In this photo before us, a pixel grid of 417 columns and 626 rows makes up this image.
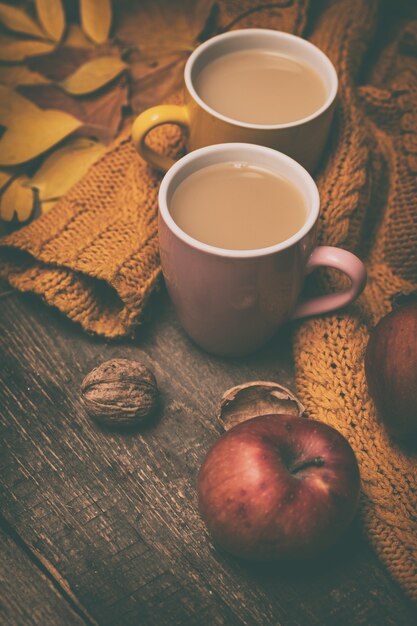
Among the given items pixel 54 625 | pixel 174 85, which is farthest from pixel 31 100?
pixel 54 625

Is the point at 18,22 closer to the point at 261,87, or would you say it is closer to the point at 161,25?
the point at 161,25

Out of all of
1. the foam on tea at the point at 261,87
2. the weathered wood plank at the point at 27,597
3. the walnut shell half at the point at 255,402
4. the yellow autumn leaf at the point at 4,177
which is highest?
the foam on tea at the point at 261,87

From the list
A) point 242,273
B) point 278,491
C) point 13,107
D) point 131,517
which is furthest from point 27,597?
point 13,107

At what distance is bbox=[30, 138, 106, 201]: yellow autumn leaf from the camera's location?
3.14 ft

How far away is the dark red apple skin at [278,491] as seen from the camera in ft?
2.16

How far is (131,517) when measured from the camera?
0.75 meters

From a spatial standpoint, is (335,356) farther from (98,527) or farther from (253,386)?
(98,527)

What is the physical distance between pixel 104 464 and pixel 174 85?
584mm

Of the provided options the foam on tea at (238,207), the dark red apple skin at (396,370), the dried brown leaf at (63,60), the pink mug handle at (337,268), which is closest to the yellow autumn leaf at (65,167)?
the dried brown leaf at (63,60)

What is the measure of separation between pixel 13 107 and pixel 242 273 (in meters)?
0.49

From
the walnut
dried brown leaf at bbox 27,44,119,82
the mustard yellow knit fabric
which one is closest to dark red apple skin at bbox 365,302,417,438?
the mustard yellow knit fabric

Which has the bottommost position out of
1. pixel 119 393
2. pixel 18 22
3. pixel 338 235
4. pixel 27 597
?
pixel 27 597

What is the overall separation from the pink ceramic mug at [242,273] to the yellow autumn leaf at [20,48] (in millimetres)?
415

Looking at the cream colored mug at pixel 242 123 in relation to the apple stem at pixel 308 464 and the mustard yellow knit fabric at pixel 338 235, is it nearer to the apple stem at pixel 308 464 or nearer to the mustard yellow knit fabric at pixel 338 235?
the mustard yellow knit fabric at pixel 338 235
